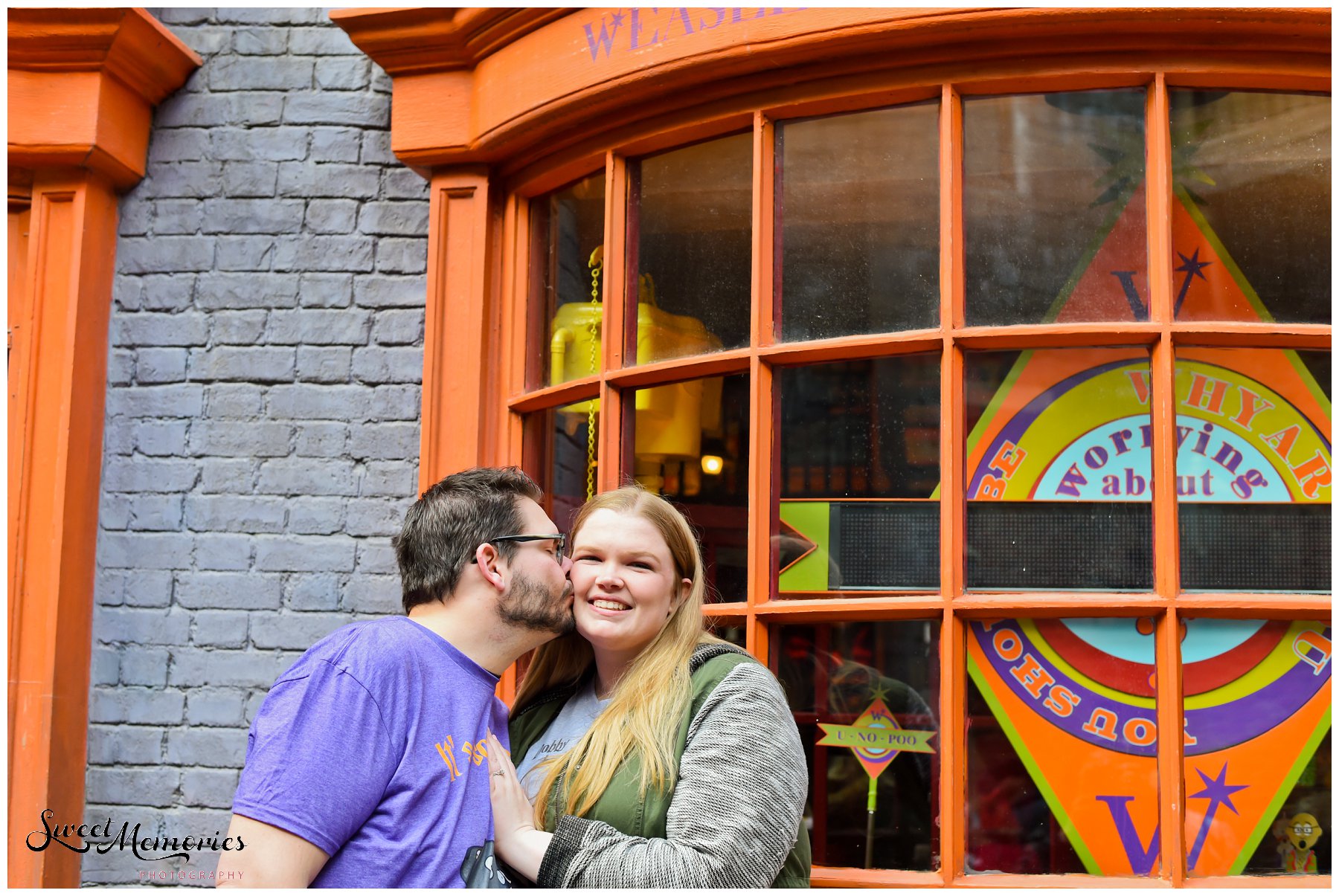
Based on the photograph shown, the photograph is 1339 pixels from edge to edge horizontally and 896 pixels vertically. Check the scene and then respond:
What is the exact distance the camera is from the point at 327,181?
3.35m

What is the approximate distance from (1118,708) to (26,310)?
2850 millimetres

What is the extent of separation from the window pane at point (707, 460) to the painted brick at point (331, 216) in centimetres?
102

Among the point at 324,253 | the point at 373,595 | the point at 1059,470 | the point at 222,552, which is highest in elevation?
the point at 324,253

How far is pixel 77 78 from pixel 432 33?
99 cm

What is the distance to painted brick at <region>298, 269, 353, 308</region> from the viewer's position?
3.29 metres

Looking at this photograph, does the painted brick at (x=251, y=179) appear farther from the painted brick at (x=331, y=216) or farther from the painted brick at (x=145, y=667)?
the painted brick at (x=145, y=667)

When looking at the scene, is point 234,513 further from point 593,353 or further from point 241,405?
point 593,353

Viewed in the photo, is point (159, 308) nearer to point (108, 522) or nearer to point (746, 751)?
point (108, 522)

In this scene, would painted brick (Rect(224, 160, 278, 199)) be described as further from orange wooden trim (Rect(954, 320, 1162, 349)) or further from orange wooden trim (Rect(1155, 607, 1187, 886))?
orange wooden trim (Rect(1155, 607, 1187, 886))

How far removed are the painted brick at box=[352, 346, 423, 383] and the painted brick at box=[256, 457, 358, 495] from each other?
0.23 meters

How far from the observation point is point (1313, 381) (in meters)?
2.50

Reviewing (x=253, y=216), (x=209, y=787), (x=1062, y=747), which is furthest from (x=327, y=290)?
(x=1062, y=747)

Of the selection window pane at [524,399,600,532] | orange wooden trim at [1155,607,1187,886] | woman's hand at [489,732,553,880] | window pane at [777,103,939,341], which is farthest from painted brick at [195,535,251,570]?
orange wooden trim at [1155,607,1187,886]

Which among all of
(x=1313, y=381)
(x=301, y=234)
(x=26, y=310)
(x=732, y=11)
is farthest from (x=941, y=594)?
(x=26, y=310)
